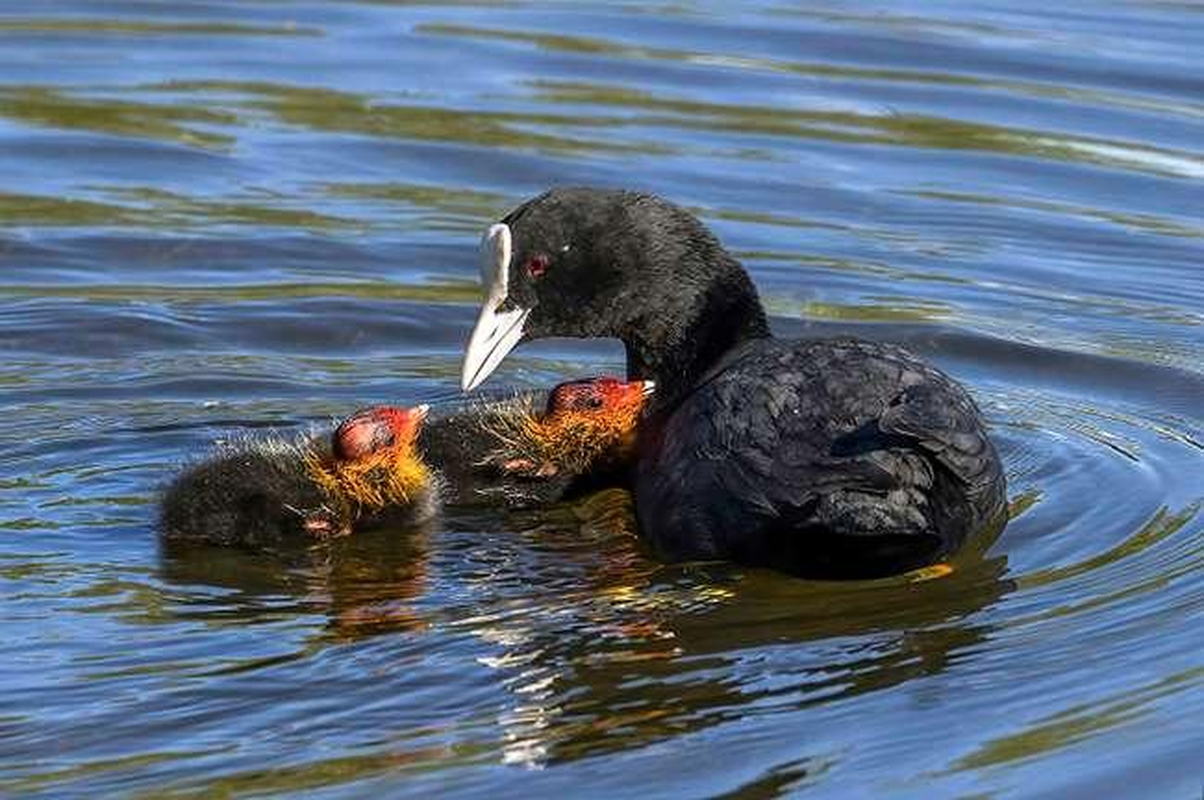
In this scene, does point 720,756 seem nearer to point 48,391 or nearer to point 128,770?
point 128,770

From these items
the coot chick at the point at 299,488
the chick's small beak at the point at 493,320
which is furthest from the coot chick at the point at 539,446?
the coot chick at the point at 299,488

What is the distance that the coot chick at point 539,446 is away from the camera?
6.72 m

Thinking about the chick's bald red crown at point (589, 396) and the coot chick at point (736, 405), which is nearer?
the coot chick at point (736, 405)

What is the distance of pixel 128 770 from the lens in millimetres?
5055

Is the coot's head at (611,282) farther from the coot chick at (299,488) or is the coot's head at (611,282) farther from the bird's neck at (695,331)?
the coot chick at (299,488)

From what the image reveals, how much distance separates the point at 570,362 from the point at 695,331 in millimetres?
1177

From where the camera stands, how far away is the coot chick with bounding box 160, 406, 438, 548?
643 cm

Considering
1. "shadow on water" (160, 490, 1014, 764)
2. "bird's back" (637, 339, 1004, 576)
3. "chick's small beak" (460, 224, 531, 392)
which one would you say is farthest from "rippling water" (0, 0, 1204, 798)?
"chick's small beak" (460, 224, 531, 392)

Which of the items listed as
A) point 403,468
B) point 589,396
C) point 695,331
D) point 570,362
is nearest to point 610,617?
point 403,468

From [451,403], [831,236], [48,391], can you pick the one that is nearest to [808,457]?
[451,403]

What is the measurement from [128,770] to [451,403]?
268 centimetres

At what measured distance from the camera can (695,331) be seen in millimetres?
6965

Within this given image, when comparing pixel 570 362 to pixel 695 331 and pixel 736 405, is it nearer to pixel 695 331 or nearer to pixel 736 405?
pixel 695 331

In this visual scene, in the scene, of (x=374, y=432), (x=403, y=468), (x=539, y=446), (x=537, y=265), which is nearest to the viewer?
(x=374, y=432)
